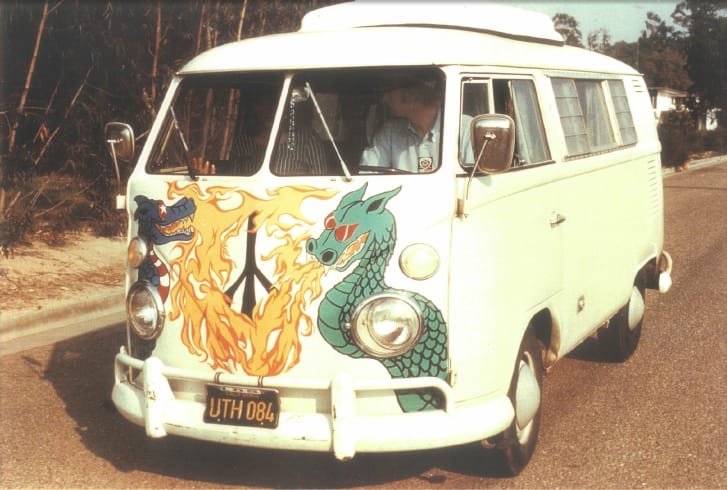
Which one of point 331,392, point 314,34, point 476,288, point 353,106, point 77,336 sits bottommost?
point 77,336

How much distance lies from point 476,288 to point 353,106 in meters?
1.18

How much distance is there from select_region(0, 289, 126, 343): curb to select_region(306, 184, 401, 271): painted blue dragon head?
492cm

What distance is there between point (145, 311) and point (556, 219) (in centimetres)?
223

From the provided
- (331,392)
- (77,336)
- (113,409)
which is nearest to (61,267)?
(77,336)

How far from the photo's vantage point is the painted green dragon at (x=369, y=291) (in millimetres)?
4477

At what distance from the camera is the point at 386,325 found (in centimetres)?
446

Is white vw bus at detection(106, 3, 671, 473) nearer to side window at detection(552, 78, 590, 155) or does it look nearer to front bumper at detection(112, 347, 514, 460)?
A: front bumper at detection(112, 347, 514, 460)

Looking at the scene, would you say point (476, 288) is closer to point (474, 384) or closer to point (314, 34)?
Result: point (474, 384)

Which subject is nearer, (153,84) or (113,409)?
(113,409)

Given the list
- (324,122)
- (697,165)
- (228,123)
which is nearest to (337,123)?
(324,122)

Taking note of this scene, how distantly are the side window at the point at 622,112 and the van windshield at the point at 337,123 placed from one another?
114 inches

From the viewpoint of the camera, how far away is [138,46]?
12750 millimetres

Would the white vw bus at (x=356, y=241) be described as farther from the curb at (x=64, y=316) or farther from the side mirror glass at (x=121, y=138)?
the curb at (x=64, y=316)

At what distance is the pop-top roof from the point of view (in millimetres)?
5500
